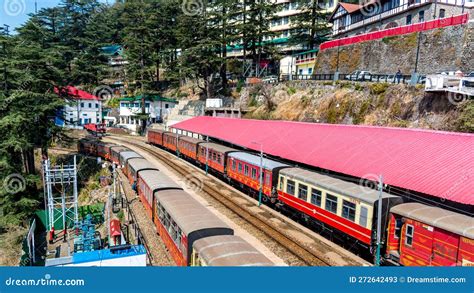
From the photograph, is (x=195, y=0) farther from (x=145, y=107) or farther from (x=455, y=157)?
(x=455, y=157)

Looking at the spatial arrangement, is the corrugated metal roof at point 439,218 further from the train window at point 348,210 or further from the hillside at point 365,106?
the hillside at point 365,106

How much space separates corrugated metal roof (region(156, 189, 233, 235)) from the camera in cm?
1424

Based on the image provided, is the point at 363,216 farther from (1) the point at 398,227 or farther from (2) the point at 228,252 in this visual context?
(2) the point at 228,252

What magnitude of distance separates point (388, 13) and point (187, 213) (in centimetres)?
4994

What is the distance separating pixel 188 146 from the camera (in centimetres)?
4375

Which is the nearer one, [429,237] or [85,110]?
[429,237]

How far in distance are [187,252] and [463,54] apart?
3494 cm

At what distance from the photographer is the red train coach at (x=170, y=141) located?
4892 cm

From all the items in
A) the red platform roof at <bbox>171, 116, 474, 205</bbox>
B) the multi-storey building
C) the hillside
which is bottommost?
the red platform roof at <bbox>171, 116, 474, 205</bbox>

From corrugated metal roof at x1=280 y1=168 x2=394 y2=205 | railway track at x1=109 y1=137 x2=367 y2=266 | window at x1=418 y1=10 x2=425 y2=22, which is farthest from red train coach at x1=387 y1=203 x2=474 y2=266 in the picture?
window at x1=418 y1=10 x2=425 y2=22

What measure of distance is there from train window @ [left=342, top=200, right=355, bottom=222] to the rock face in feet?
83.2

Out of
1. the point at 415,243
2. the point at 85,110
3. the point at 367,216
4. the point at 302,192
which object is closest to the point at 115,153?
the point at 302,192

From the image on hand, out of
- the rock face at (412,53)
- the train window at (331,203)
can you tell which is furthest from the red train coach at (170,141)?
the train window at (331,203)

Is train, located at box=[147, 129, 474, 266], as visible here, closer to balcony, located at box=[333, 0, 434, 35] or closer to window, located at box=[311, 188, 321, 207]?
window, located at box=[311, 188, 321, 207]
